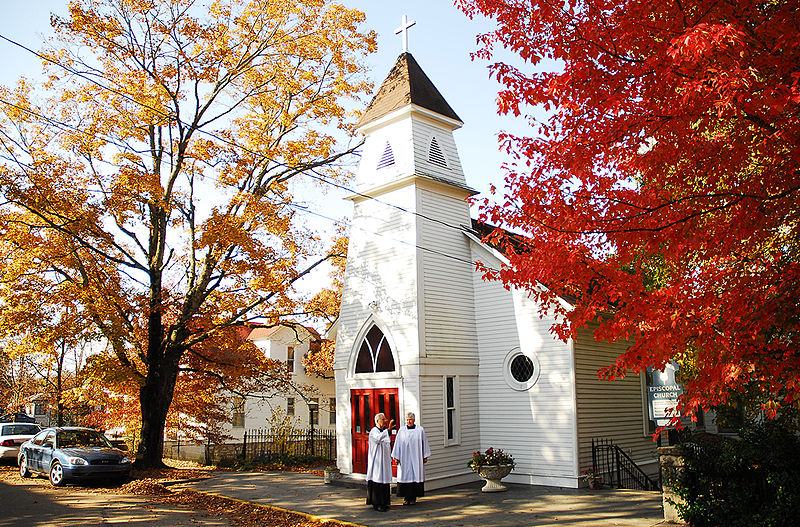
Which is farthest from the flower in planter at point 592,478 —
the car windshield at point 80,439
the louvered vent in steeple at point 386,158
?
the car windshield at point 80,439

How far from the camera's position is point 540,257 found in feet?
26.4

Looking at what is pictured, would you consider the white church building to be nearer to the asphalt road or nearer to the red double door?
the red double door

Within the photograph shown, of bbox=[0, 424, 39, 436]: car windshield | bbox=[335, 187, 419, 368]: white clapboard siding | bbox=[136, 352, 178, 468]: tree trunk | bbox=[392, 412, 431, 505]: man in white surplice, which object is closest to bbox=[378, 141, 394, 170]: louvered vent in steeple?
bbox=[335, 187, 419, 368]: white clapboard siding

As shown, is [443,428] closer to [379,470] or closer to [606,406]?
[379,470]

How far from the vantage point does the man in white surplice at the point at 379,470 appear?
12.6 m

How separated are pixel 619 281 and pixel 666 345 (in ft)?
3.48

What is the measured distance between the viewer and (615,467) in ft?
53.5

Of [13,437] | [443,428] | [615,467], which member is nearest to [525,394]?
[443,428]

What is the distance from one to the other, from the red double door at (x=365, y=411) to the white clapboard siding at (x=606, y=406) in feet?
15.5

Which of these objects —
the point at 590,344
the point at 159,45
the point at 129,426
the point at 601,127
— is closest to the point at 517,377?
the point at 590,344

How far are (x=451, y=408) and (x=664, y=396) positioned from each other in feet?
19.3

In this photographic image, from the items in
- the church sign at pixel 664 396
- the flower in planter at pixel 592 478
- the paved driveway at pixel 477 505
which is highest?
the church sign at pixel 664 396

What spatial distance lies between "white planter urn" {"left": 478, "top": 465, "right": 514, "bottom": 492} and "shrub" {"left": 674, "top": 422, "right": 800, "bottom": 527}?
188 inches

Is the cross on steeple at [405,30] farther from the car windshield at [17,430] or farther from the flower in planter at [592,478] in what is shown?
the car windshield at [17,430]
